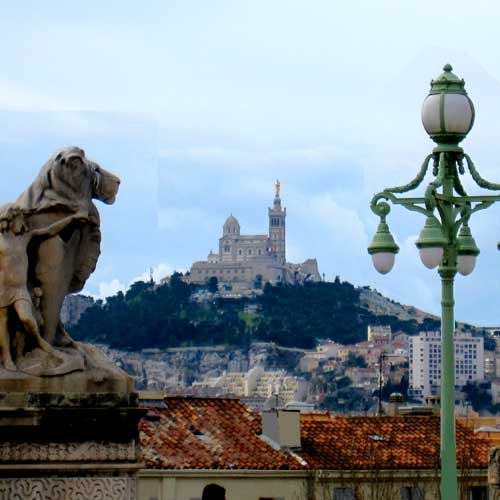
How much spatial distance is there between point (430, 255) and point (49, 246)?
555 cm

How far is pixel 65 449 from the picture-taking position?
35.2 feet

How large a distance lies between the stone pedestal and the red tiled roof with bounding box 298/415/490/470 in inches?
1657

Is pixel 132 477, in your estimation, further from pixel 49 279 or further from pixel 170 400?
pixel 170 400

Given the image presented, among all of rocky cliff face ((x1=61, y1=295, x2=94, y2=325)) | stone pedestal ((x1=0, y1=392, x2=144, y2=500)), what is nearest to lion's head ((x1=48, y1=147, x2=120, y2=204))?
rocky cliff face ((x1=61, y1=295, x2=94, y2=325))

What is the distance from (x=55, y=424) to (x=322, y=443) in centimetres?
4699

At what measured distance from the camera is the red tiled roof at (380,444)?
181 feet

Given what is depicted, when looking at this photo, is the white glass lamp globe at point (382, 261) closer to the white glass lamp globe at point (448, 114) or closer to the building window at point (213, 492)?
the white glass lamp globe at point (448, 114)

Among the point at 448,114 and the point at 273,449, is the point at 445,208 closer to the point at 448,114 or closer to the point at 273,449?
the point at 448,114

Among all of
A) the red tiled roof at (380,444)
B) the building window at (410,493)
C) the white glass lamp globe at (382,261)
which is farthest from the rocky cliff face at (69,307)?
the building window at (410,493)

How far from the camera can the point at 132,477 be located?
10.8 metres

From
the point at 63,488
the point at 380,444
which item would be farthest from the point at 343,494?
the point at 63,488

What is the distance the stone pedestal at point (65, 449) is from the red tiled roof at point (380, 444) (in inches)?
1657

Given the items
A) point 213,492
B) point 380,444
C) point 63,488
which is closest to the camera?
point 63,488

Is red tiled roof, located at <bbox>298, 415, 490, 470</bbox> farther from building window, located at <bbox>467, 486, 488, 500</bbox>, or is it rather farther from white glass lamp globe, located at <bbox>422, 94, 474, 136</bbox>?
white glass lamp globe, located at <bbox>422, 94, 474, 136</bbox>
